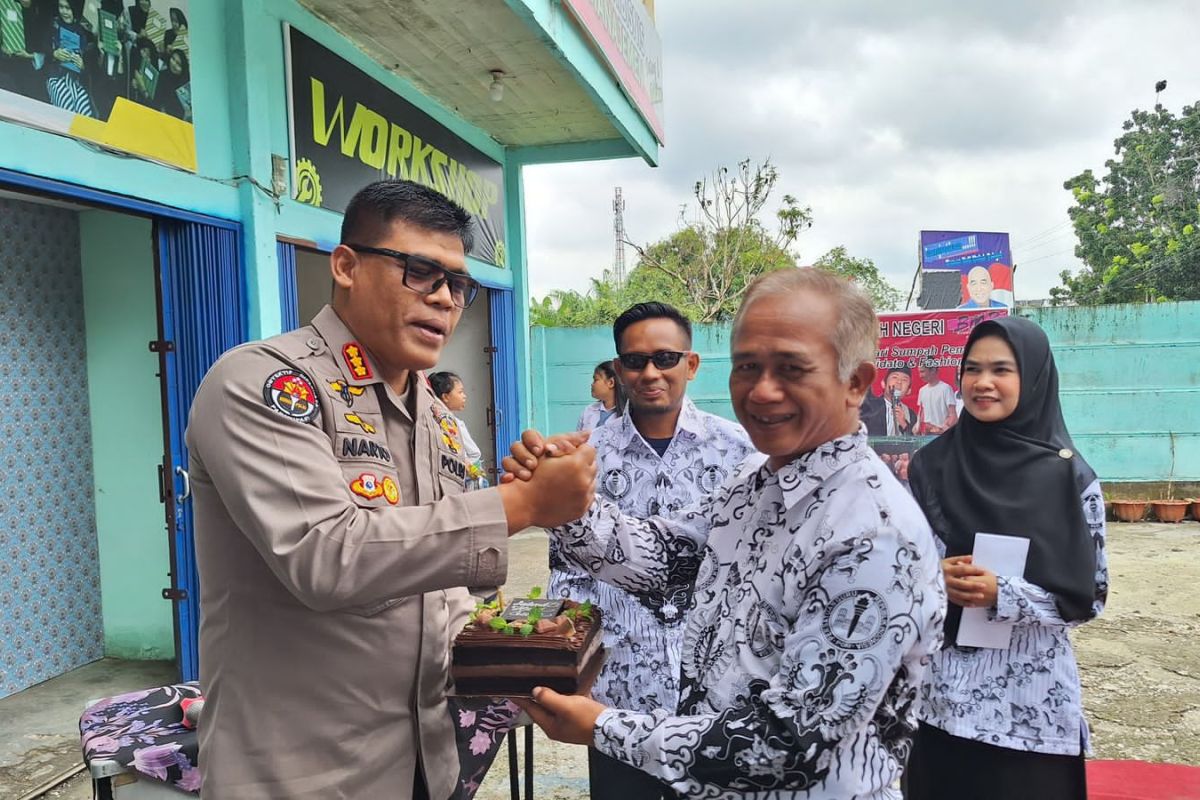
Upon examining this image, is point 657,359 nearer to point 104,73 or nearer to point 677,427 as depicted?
point 677,427

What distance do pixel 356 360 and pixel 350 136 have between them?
194 inches

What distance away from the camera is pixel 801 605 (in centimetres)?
128

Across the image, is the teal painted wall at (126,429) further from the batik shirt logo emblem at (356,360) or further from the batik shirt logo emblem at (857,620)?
the batik shirt logo emblem at (857,620)

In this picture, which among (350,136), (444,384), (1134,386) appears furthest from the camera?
(1134,386)

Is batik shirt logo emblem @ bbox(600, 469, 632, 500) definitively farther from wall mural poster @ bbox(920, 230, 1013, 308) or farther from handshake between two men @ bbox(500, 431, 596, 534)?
wall mural poster @ bbox(920, 230, 1013, 308)

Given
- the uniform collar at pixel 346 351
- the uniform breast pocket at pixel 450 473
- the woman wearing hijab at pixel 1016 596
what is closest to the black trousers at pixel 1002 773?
the woman wearing hijab at pixel 1016 596

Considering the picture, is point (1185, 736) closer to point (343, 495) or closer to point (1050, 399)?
point (1050, 399)

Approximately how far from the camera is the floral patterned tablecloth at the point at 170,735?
197cm

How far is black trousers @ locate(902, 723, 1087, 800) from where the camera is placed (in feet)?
7.79

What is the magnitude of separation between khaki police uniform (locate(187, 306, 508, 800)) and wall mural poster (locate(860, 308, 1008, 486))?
27.4 feet

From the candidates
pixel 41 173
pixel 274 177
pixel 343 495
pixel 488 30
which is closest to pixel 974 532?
pixel 343 495

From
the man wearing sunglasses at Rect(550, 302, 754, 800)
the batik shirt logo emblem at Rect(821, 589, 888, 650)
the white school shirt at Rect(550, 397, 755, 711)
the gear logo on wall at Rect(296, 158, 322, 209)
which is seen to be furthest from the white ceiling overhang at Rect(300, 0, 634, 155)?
the batik shirt logo emblem at Rect(821, 589, 888, 650)

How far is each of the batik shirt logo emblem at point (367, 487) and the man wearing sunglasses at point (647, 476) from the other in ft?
3.25

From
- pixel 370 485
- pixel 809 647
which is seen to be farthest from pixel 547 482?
pixel 809 647
